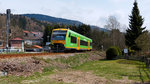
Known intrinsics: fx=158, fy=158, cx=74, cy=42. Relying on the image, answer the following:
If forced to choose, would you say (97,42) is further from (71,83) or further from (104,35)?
(71,83)

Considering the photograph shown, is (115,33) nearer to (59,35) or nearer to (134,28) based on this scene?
(134,28)

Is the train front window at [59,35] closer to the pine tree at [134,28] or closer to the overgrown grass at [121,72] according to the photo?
the overgrown grass at [121,72]

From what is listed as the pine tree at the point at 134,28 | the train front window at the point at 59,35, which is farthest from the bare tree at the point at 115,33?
the train front window at the point at 59,35

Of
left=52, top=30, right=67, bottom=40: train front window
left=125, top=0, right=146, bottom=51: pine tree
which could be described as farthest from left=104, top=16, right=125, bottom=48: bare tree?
left=52, top=30, right=67, bottom=40: train front window

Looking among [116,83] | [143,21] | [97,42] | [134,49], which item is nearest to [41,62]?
[116,83]

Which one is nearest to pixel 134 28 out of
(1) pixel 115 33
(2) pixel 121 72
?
(1) pixel 115 33

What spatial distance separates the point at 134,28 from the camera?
3784cm

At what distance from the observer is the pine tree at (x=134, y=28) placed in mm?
36969

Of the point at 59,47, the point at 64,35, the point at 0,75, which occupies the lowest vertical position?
the point at 0,75

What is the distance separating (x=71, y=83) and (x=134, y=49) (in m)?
31.2

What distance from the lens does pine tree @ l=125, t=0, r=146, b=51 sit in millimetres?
36969

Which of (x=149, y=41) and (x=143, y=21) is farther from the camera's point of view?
(x=143, y=21)

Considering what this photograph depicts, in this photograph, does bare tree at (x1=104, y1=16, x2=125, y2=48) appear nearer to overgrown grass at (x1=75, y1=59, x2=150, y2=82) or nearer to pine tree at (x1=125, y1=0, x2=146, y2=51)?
pine tree at (x1=125, y1=0, x2=146, y2=51)

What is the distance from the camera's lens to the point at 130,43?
122 feet
